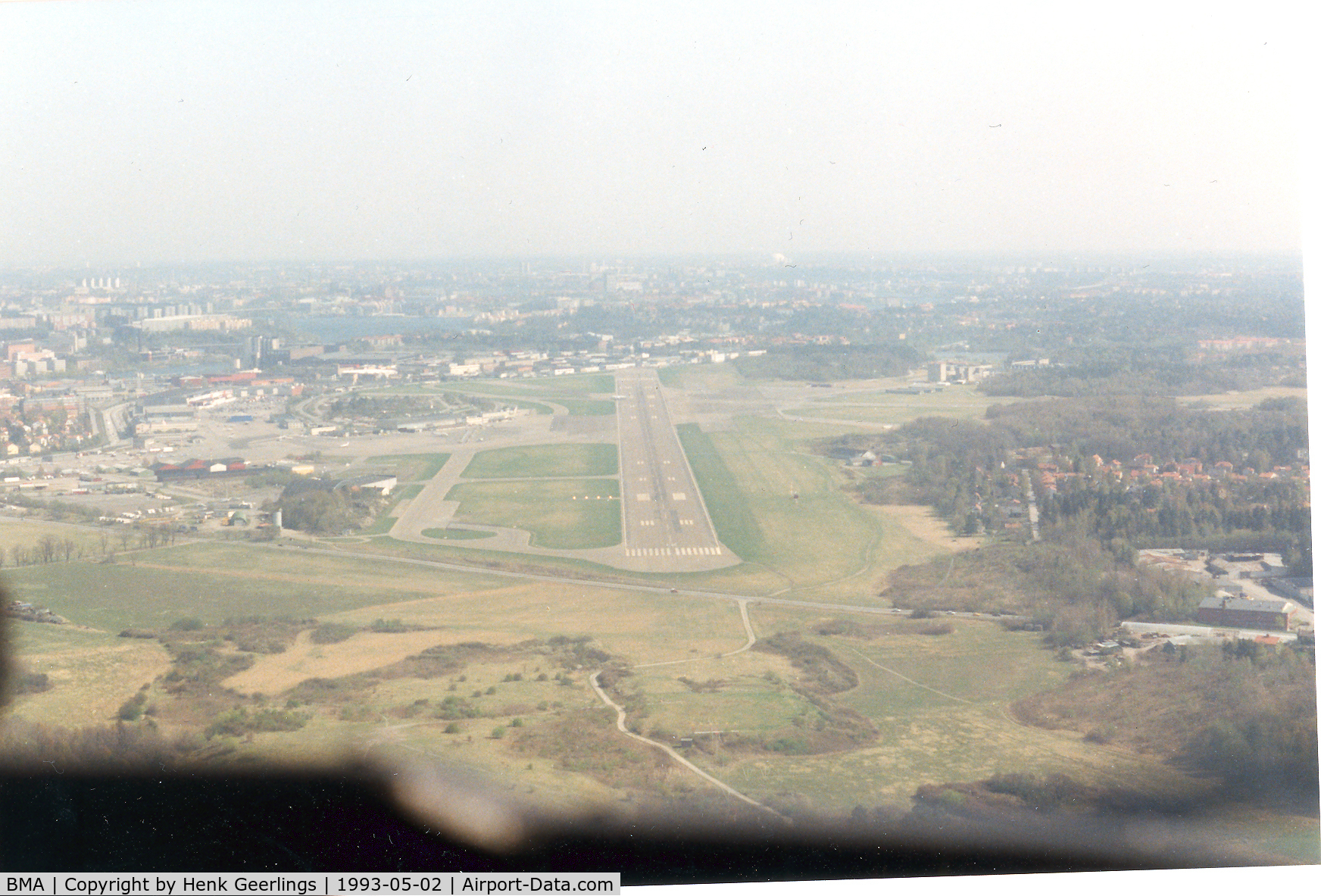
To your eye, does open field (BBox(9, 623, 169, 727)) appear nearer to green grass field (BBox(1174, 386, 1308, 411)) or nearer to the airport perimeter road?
the airport perimeter road

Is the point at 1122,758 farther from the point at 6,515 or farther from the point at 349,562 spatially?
the point at 6,515

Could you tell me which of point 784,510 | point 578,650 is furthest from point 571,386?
point 578,650

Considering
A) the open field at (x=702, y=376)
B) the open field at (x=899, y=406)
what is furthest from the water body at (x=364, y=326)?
the open field at (x=899, y=406)

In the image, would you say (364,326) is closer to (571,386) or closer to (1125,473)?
(571,386)

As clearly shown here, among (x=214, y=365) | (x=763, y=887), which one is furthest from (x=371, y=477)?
(x=763, y=887)

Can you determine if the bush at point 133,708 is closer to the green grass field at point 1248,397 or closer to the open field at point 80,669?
the open field at point 80,669
